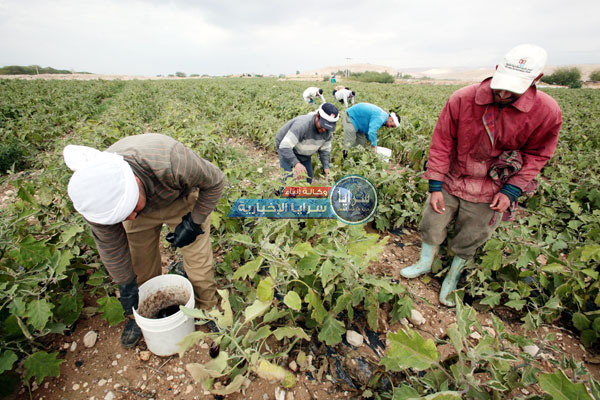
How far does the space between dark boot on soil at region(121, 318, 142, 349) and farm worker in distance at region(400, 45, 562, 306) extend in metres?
2.38

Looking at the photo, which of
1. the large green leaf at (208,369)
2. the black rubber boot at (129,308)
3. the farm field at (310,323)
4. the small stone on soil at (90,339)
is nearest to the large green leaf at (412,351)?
the farm field at (310,323)

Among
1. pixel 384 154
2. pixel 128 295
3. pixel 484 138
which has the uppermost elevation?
pixel 484 138

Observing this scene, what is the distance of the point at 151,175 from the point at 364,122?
3.67 metres

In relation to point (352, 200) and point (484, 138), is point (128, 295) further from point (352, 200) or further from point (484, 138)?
point (484, 138)

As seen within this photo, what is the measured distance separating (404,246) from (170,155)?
2511mm

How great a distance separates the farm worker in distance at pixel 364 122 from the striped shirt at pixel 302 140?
95cm

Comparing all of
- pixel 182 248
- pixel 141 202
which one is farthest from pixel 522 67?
pixel 182 248

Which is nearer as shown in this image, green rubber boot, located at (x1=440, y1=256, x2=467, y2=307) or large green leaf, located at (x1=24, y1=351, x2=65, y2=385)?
large green leaf, located at (x1=24, y1=351, x2=65, y2=385)

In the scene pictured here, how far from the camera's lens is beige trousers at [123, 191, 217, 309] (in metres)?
1.99

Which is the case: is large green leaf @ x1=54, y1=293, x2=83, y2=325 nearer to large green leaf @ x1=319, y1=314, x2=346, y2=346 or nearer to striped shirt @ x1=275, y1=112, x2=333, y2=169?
large green leaf @ x1=319, y1=314, x2=346, y2=346

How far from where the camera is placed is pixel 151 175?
1.54 meters

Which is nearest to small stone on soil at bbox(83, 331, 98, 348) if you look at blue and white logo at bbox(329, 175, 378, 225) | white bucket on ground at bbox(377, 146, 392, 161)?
blue and white logo at bbox(329, 175, 378, 225)

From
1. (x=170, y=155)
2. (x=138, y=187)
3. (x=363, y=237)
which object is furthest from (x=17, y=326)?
(x=363, y=237)

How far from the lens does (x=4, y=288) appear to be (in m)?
1.52
